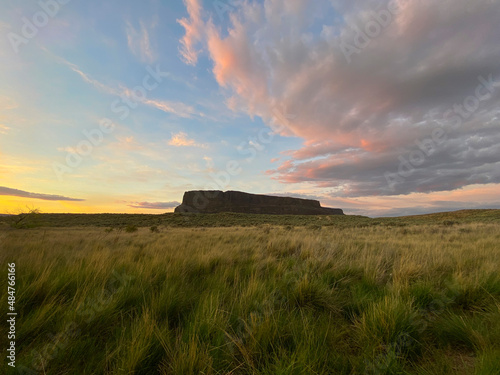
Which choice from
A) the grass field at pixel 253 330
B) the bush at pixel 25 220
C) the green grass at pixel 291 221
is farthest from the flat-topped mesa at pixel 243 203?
the grass field at pixel 253 330

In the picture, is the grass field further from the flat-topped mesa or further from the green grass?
the flat-topped mesa

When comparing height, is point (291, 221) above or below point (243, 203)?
below

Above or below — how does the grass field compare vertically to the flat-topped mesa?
below

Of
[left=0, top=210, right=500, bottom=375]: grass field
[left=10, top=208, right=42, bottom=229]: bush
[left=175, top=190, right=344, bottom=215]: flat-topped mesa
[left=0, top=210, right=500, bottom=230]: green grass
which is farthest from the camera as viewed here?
[left=175, top=190, right=344, bottom=215]: flat-topped mesa

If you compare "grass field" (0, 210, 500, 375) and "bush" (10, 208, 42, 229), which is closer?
"grass field" (0, 210, 500, 375)

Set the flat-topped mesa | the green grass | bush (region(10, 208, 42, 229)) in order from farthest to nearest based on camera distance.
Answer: the flat-topped mesa < the green grass < bush (region(10, 208, 42, 229))

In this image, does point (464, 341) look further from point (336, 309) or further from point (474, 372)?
point (336, 309)

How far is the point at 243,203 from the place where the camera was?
12412 cm

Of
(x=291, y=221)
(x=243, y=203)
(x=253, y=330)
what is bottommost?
(x=253, y=330)

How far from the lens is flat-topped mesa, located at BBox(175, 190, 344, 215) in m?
116

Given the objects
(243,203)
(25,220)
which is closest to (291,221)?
(25,220)

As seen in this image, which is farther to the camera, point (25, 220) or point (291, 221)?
point (291, 221)

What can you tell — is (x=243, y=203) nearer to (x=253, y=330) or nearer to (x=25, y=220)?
(x=25, y=220)

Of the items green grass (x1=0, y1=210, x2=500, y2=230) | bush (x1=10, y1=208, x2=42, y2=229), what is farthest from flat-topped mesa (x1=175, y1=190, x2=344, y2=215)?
bush (x1=10, y1=208, x2=42, y2=229)
